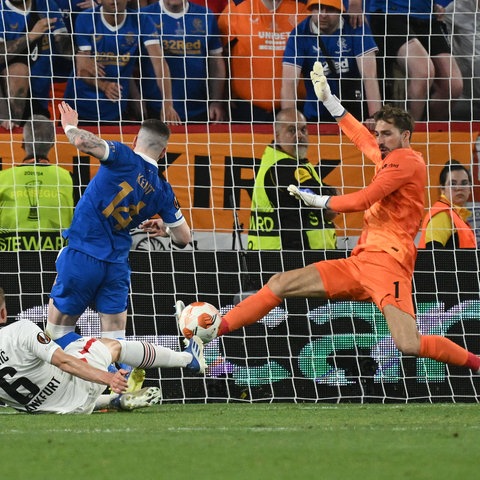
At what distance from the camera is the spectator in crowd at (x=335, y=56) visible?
37.4 ft

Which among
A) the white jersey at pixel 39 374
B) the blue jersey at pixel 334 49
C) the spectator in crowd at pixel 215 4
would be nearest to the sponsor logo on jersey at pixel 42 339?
the white jersey at pixel 39 374

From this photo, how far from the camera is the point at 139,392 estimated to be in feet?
25.5

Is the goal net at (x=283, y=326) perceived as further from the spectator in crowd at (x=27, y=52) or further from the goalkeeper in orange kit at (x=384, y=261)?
the spectator in crowd at (x=27, y=52)

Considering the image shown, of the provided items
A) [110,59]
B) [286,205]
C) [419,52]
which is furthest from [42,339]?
[419,52]

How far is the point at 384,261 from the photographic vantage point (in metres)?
7.94

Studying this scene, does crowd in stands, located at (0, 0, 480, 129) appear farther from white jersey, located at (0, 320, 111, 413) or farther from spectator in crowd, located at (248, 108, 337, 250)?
white jersey, located at (0, 320, 111, 413)

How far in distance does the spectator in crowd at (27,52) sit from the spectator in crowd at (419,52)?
10.7ft

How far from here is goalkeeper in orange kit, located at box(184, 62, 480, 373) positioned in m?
7.80

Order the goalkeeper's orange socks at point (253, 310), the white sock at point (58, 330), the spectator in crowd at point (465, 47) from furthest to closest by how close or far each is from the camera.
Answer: the spectator in crowd at point (465, 47) < the white sock at point (58, 330) < the goalkeeper's orange socks at point (253, 310)

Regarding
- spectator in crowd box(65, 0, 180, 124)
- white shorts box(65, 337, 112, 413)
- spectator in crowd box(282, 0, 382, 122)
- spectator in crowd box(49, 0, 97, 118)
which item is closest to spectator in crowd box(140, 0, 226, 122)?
spectator in crowd box(65, 0, 180, 124)

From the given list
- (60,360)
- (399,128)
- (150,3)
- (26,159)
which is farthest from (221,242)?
(60,360)

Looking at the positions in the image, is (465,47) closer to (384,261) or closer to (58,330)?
(384,261)

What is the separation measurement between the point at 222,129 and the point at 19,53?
2.16m

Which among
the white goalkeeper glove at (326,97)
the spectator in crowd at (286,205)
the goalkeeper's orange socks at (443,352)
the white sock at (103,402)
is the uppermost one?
the white goalkeeper glove at (326,97)
